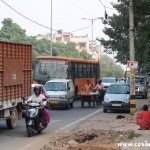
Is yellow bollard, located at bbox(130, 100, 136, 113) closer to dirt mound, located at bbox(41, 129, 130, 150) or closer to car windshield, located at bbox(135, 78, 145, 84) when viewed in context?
dirt mound, located at bbox(41, 129, 130, 150)

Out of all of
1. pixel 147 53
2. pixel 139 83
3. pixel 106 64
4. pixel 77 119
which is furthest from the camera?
pixel 106 64

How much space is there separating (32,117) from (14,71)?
8.58 ft

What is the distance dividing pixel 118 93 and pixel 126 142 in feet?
44.6

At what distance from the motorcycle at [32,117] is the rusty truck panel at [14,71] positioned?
106cm

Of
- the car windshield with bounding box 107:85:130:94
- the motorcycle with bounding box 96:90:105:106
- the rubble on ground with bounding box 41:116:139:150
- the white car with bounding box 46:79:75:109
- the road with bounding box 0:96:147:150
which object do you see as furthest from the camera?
the motorcycle with bounding box 96:90:105:106

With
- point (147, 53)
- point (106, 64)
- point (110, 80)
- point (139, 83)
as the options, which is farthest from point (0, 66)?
point (106, 64)

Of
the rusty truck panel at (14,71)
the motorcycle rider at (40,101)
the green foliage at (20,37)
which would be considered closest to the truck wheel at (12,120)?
the rusty truck panel at (14,71)

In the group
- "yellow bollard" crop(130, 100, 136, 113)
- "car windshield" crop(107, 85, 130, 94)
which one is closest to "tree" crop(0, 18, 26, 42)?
"car windshield" crop(107, 85, 130, 94)

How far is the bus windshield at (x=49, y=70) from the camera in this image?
3484 centimetres

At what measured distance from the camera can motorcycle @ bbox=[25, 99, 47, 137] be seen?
565 inches

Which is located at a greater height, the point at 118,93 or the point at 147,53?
the point at 147,53

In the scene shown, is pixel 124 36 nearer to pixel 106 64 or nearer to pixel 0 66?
pixel 0 66

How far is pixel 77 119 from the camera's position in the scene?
2078 cm

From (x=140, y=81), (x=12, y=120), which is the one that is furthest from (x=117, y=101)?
(x=140, y=81)
